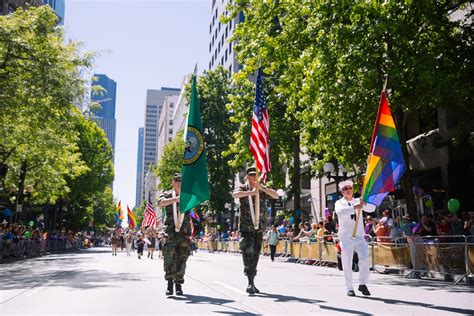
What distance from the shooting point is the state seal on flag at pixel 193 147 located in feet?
30.0

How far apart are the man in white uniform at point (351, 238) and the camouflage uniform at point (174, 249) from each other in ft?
8.68

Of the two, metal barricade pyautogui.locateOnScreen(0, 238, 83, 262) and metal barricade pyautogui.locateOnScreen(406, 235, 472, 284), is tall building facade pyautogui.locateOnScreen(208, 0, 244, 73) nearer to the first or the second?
metal barricade pyautogui.locateOnScreen(0, 238, 83, 262)

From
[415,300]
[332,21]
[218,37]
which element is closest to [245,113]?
[332,21]

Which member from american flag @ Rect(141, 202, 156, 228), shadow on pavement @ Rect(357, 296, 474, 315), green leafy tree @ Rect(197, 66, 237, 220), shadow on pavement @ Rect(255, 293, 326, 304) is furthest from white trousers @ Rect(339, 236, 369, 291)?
green leafy tree @ Rect(197, 66, 237, 220)

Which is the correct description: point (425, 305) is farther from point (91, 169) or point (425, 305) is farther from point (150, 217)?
point (91, 169)

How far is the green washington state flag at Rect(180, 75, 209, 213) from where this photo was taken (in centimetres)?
877

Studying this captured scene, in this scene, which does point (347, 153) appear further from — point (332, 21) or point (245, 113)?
point (245, 113)

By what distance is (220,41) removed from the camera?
75938mm

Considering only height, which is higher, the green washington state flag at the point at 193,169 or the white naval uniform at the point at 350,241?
the green washington state flag at the point at 193,169

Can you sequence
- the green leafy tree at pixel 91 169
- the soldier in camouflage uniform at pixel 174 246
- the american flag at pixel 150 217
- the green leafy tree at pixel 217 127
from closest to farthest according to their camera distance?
the soldier in camouflage uniform at pixel 174 246 → the american flag at pixel 150 217 → the green leafy tree at pixel 217 127 → the green leafy tree at pixel 91 169

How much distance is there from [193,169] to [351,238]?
2.94m

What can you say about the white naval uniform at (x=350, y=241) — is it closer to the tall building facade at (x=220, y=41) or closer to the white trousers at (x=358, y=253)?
the white trousers at (x=358, y=253)

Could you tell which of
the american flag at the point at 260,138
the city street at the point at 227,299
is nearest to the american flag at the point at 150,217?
the city street at the point at 227,299

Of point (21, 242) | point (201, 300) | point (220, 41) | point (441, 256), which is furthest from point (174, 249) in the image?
point (220, 41)
